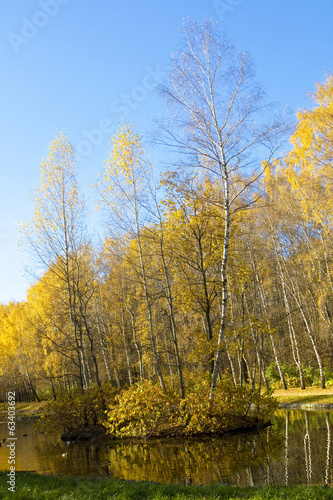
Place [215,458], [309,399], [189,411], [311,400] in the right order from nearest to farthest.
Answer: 1. [215,458]
2. [189,411]
3. [311,400]
4. [309,399]

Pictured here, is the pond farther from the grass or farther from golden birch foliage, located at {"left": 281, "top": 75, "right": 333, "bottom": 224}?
golden birch foliage, located at {"left": 281, "top": 75, "right": 333, "bottom": 224}

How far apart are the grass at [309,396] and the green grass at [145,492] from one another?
11.3 meters

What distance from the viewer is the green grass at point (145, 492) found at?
180 inches

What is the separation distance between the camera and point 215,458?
821 centimetres

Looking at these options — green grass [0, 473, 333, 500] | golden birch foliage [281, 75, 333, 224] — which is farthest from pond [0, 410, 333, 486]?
golden birch foliage [281, 75, 333, 224]

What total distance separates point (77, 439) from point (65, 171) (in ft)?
35.5

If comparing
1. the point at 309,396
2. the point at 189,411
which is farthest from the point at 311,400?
the point at 189,411

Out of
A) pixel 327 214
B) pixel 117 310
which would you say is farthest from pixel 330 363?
pixel 117 310

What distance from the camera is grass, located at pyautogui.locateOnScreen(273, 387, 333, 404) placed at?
51.0ft

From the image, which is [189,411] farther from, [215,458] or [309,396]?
[309,396]

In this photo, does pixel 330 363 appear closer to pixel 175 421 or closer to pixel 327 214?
pixel 327 214

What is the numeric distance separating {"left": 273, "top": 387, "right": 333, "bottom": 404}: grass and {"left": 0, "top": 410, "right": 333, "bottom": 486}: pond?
8.56 ft

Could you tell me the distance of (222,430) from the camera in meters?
10.8

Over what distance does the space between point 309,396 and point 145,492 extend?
13519 mm
